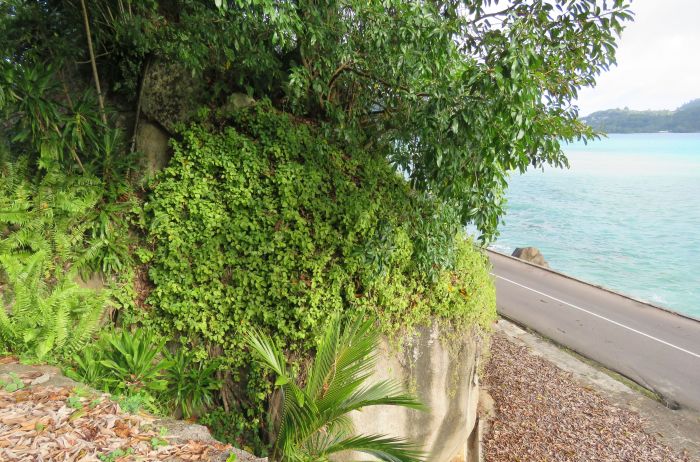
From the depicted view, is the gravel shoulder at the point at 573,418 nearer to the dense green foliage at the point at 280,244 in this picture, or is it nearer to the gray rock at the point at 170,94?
the dense green foliage at the point at 280,244

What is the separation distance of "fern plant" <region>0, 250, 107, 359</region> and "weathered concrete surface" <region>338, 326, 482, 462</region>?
9.84 feet

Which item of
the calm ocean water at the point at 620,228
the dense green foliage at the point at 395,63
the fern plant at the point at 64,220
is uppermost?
the dense green foliage at the point at 395,63

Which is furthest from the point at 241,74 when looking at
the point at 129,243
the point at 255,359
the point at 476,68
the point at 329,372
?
the point at 329,372

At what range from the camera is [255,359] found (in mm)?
4578

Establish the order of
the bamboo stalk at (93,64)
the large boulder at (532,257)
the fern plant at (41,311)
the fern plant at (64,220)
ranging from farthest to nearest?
the large boulder at (532,257), the bamboo stalk at (93,64), the fern plant at (64,220), the fern plant at (41,311)

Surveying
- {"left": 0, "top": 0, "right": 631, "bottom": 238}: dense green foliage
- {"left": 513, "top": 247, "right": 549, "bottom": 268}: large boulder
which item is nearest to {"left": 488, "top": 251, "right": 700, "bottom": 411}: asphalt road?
{"left": 513, "top": 247, "right": 549, "bottom": 268}: large boulder

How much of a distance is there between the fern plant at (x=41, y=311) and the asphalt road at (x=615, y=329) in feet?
35.5

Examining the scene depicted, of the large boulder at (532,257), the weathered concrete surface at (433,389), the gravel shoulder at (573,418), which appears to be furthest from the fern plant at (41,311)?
the large boulder at (532,257)

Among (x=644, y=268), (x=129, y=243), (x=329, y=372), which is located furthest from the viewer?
(x=644, y=268)

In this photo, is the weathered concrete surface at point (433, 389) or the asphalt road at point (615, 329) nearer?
the weathered concrete surface at point (433, 389)

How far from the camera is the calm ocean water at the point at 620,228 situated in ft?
100

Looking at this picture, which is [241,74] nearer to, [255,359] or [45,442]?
[255,359]

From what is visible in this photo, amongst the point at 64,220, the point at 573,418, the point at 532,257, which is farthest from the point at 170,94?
the point at 532,257

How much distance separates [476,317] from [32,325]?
4.99 meters
